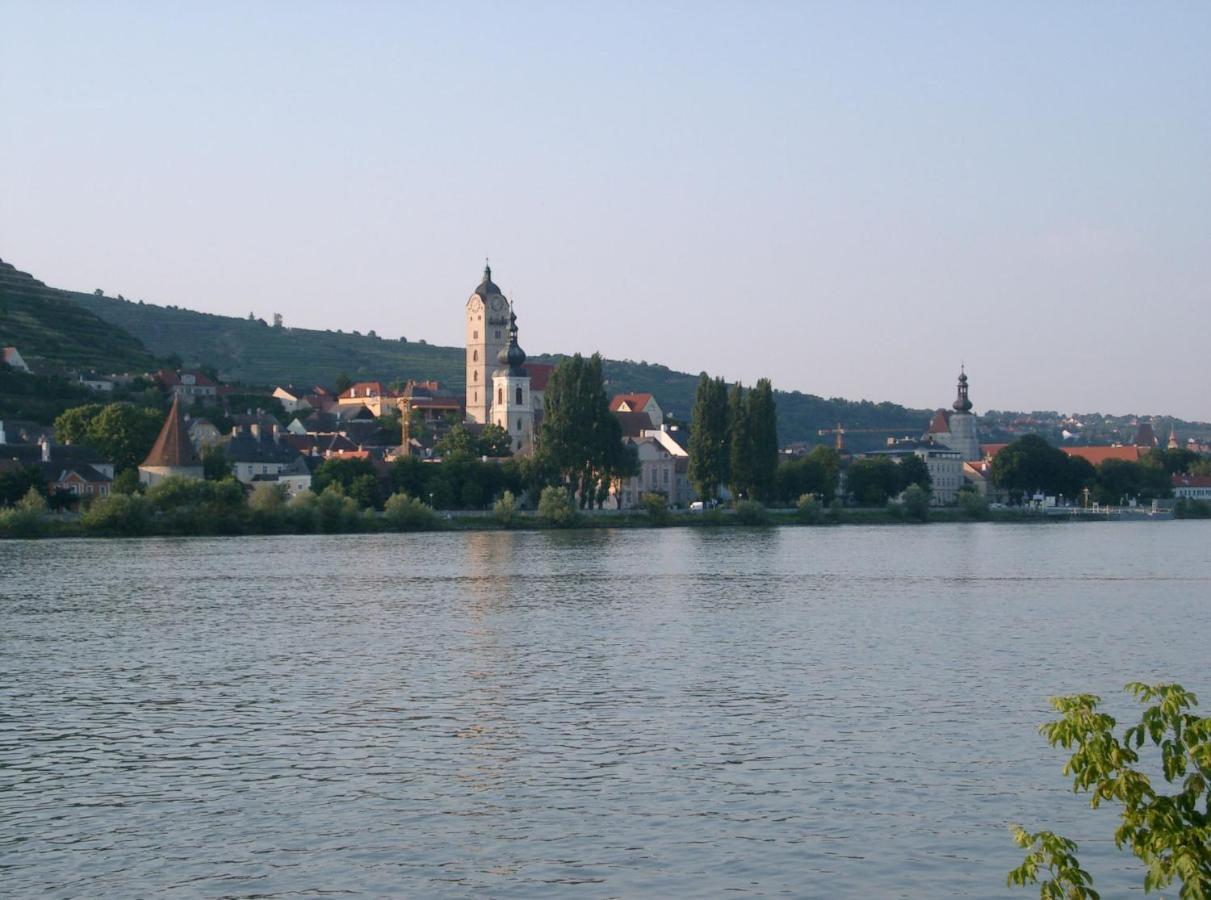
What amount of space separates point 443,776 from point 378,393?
504ft

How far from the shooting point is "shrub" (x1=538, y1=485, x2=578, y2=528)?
91812 millimetres

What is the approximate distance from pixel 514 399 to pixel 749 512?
132 ft

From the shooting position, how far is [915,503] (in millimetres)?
113562

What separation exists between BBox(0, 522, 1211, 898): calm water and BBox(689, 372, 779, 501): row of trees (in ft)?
160

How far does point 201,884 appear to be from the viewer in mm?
14766

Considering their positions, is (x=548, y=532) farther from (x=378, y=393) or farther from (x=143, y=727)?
(x=378, y=393)

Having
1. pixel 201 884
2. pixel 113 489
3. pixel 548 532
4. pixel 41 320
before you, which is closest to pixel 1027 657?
pixel 201 884

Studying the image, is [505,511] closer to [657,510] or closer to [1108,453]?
[657,510]

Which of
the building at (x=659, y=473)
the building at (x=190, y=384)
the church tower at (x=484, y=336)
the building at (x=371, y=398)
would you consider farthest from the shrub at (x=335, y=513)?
the building at (x=371, y=398)

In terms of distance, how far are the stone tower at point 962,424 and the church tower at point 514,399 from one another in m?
67.8

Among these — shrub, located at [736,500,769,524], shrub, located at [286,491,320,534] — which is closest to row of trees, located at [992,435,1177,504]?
shrub, located at [736,500,769,524]

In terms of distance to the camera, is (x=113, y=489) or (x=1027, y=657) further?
(x=113, y=489)

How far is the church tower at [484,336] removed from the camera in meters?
147

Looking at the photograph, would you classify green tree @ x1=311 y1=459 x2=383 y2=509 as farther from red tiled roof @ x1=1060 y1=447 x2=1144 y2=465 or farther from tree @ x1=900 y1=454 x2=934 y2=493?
red tiled roof @ x1=1060 y1=447 x2=1144 y2=465
